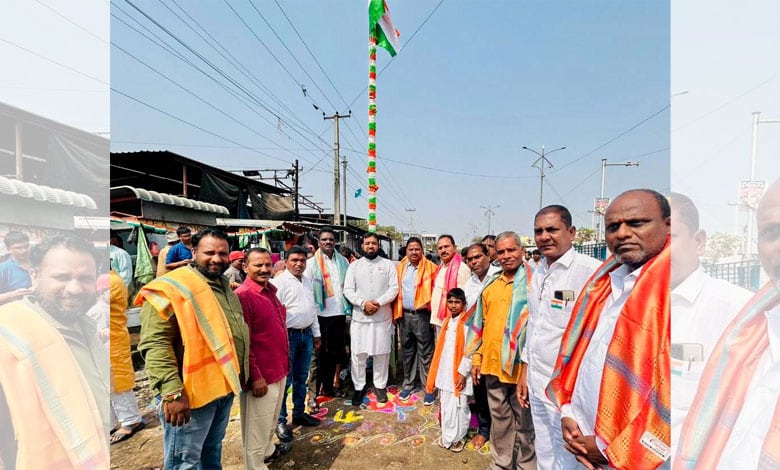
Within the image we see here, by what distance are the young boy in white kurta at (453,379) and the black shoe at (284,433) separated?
148 cm

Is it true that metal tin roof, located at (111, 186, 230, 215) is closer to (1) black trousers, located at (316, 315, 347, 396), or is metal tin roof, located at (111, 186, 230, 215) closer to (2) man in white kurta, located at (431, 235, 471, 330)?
(1) black trousers, located at (316, 315, 347, 396)

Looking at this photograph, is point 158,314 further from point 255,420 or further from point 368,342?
point 368,342

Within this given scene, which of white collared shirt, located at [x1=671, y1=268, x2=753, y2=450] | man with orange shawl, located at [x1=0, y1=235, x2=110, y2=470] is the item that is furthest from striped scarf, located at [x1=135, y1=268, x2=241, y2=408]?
white collared shirt, located at [x1=671, y1=268, x2=753, y2=450]

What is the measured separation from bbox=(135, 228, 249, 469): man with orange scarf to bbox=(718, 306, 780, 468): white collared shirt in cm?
227

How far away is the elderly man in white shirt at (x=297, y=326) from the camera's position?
3.37 meters

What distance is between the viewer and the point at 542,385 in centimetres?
213

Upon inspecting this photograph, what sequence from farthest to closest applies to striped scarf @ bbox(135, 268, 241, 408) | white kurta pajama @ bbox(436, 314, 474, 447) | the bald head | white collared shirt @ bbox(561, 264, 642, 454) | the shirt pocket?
white kurta pajama @ bbox(436, 314, 474, 447) → the shirt pocket → striped scarf @ bbox(135, 268, 241, 408) → white collared shirt @ bbox(561, 264, 642, 454) → the bald head

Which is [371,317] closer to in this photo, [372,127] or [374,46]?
[372,127]

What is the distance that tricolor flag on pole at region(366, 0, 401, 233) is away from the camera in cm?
830

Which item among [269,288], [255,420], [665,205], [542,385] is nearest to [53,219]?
[269,288]

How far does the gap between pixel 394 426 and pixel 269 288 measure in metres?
2.14

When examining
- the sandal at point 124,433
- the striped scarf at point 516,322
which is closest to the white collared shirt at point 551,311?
the striped scarf at point 516,322

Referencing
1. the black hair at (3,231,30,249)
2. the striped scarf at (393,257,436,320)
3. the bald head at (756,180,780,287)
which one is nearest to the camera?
the bald head at (756,180,780,287)

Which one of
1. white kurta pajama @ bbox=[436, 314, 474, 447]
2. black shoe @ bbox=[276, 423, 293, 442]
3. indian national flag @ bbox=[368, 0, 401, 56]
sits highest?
indian national flag @ bbox=[368, 0, 401, 56]
